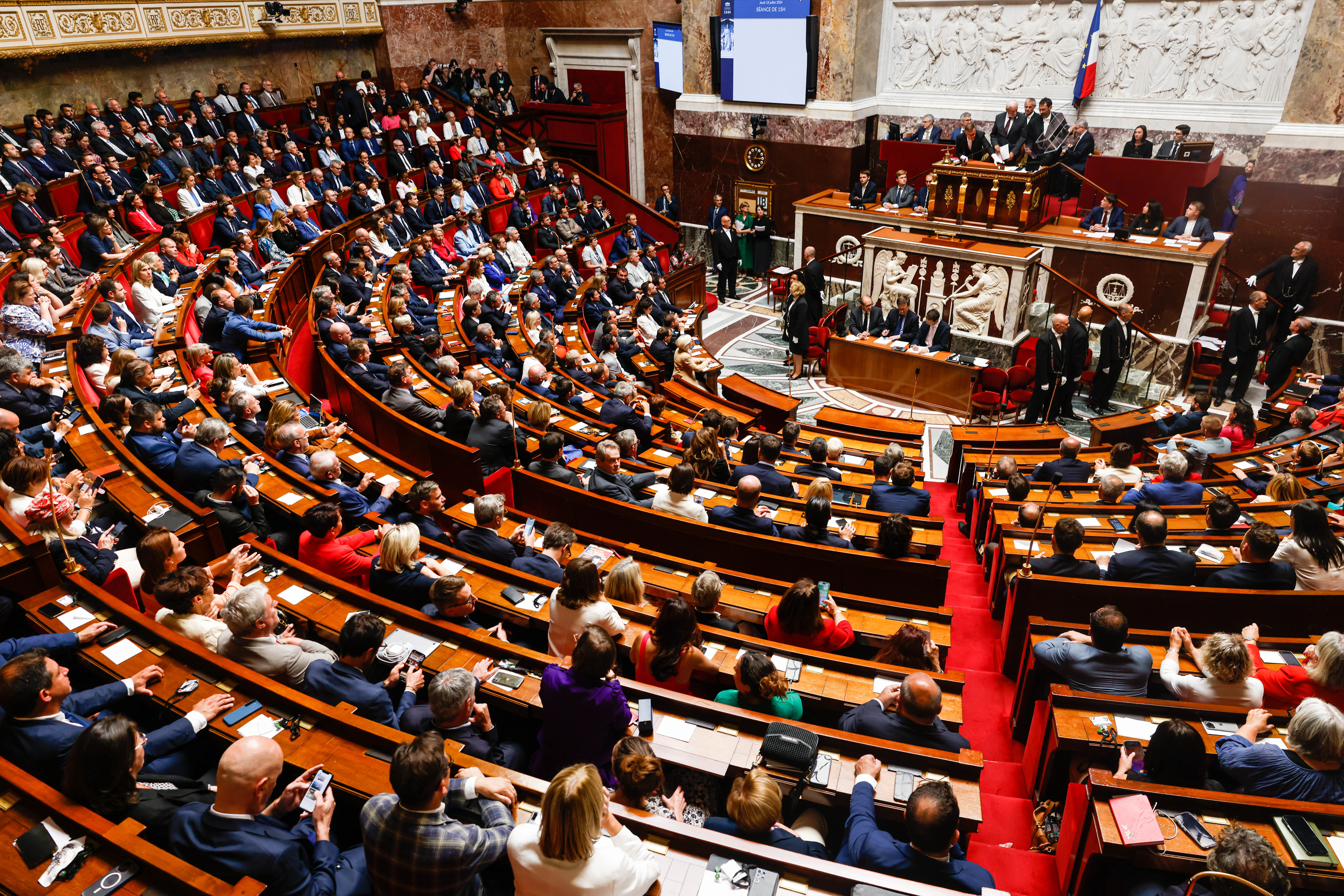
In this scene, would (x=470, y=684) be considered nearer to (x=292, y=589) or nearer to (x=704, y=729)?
(x=704, y=729)

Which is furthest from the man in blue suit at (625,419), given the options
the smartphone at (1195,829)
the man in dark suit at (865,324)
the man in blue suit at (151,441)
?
the smartphone at (1195,829)

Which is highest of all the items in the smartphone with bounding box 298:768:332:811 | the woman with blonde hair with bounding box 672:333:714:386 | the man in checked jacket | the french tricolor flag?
the french tricolor flag

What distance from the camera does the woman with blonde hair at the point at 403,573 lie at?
4164mm

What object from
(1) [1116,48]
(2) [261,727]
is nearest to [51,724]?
(2) [261,727]

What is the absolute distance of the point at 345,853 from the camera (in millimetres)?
2760

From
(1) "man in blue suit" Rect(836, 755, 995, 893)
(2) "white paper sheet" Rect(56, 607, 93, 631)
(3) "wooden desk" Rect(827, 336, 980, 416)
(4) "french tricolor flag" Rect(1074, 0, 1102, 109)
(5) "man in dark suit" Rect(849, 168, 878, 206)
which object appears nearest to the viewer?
(1) "man in blue suit" Rect(836, 755, 995, 893)

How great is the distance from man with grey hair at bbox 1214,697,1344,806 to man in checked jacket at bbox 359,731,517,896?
2.96 m

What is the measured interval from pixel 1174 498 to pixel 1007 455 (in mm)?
1282

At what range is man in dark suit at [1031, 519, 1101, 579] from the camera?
4508 mm

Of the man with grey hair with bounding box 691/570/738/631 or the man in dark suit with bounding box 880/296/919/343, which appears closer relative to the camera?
the man with grey hair with bounding box 691/570/738/631

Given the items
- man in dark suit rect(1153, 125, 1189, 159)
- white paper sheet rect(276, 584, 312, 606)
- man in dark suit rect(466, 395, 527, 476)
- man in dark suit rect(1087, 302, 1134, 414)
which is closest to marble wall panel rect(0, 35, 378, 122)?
man in dark suit rect(466, 395, 527, 476)

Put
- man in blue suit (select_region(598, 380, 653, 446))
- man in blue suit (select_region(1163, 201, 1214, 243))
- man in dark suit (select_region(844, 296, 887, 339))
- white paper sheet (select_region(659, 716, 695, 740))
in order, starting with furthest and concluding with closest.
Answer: man in dark suit (select_region(844, 296, 887, 339)), man in blue suit (select_region(1163, 201, 1214, 243)), man in blue suit (select_region(598, 380, 653, 446)), white paper sheet (select_region(659, 716, 695, 740))

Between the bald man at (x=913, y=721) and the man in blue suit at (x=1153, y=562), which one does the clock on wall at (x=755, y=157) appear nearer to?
the man in blue suit at (x=1153, y=562)

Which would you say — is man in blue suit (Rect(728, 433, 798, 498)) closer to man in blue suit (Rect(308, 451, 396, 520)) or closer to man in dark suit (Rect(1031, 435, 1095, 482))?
man in dark suit (Rect(1031, 435, 1095, 482))
